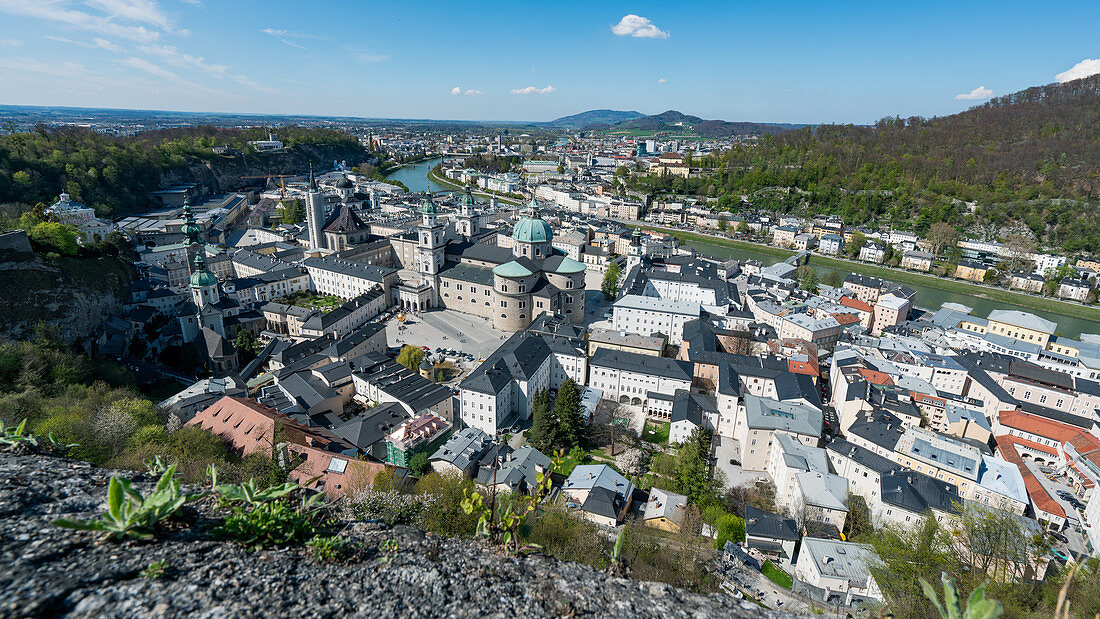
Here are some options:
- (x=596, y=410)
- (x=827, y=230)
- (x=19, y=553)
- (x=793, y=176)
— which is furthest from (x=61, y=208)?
(x=793, y=176)

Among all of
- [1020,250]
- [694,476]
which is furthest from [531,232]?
[1020,250]

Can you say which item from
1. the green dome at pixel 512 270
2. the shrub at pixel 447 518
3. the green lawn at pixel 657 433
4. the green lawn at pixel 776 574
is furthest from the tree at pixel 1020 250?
the shrub at pixel 447 518

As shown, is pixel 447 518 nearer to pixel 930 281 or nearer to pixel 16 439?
pixel 16 439

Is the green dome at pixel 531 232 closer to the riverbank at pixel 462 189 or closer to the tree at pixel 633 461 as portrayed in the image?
the tree at pixel 633 461

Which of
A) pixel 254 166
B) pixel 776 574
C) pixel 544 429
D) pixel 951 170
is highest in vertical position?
pixel 951 170

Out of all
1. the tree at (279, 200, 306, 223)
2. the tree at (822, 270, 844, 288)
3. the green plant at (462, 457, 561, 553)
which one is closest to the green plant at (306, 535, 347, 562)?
the green plant at (462, 457, 561, 553)

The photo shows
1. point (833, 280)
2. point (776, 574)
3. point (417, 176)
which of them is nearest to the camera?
point (776, 574)
